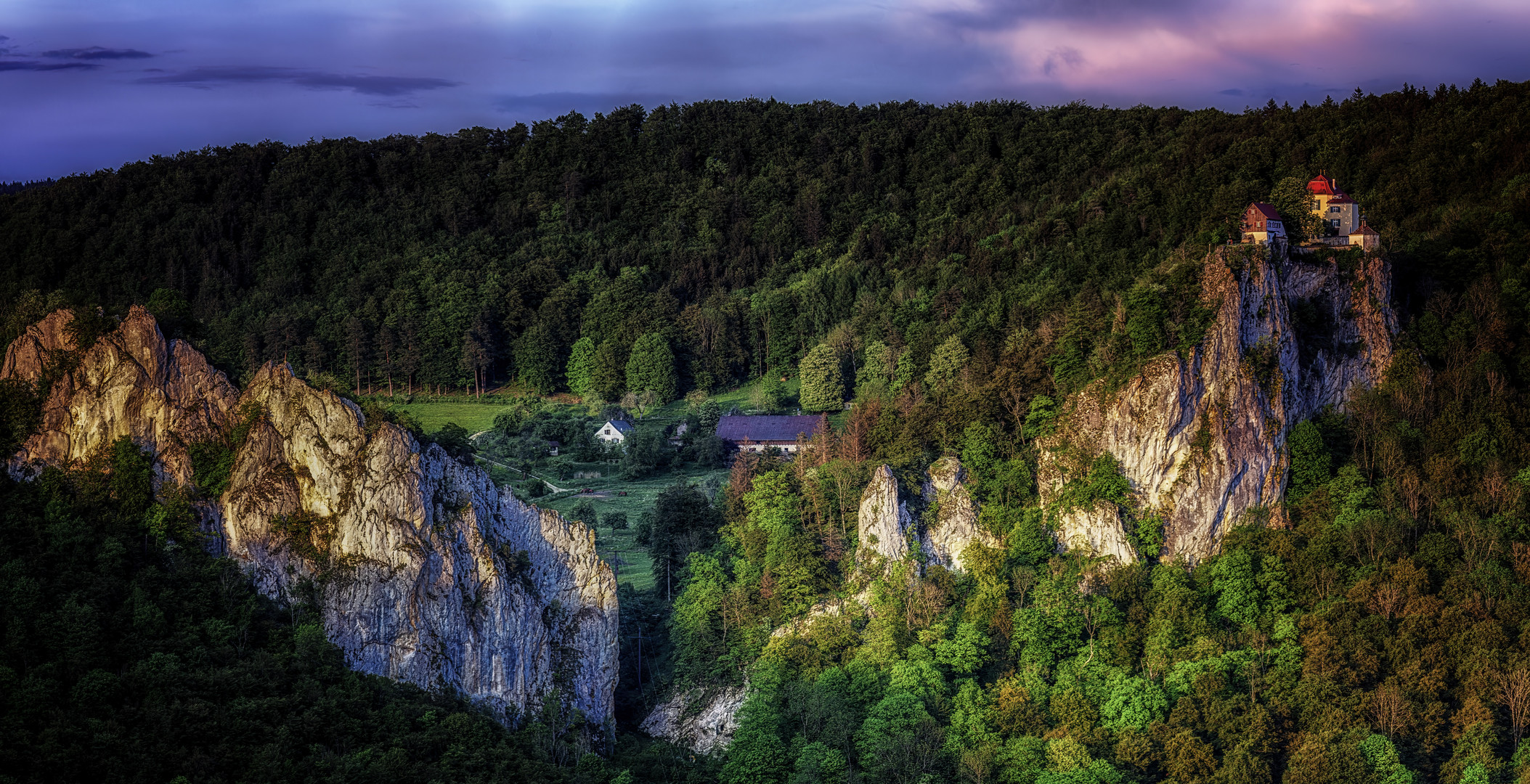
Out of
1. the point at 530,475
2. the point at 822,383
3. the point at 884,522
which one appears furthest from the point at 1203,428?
the point at 530,475

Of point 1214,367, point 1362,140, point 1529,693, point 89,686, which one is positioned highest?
point 1362,140

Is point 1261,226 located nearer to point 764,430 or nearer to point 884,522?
point 884,522

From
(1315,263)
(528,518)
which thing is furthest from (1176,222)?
(528,518)

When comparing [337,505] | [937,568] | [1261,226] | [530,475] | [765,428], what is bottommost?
[937,568]

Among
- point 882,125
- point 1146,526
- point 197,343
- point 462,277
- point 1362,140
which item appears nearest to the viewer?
point 197,343

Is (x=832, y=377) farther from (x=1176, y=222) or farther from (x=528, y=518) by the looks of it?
(x=528, y=518)

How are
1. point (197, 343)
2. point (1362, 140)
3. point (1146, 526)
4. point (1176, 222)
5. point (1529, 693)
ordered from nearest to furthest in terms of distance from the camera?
point (1529, 693), point (197, 343), point (1146, 526), point (1176, 222), point (1362, 140)
